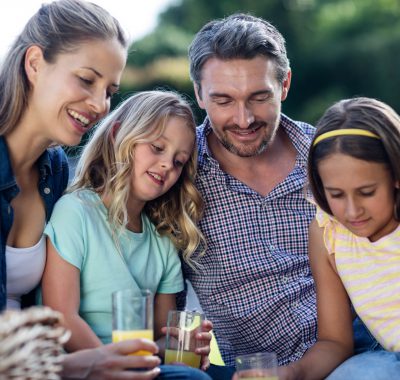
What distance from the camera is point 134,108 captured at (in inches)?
137

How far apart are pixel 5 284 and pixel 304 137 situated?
59.4 inches

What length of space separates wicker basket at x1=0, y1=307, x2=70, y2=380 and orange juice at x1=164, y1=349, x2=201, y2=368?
66 cm

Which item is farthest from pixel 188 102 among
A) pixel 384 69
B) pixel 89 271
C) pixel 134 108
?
pixel 384 69

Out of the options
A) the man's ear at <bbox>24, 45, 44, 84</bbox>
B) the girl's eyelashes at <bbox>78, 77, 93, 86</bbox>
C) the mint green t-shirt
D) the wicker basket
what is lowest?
the wicker basket

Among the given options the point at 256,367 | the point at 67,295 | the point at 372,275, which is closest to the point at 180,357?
the point at 256,367

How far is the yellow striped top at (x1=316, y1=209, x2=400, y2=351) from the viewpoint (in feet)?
9.94

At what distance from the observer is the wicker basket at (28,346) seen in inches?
→ 81.0

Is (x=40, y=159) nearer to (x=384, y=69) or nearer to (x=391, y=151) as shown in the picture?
(x=391, y=151)

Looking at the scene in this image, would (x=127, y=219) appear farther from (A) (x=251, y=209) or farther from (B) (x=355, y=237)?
(B) (x=355, y=237)

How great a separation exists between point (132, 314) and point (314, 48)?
15219mm

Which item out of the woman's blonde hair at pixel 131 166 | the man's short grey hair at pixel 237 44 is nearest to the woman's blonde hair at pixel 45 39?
the woman's blonde hair at pixel 131 166

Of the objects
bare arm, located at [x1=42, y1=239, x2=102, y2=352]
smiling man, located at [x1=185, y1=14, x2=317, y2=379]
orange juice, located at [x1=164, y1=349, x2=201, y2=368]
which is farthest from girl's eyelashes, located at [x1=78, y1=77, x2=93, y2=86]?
orange juice, located at [x1=164, y1=349, x2=201, y2=368]

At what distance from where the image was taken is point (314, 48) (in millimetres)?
17266

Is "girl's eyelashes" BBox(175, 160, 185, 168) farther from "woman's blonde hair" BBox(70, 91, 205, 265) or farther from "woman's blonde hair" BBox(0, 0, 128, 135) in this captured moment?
"woman's blonde hair" BBox(0, 0, 128, 135)
